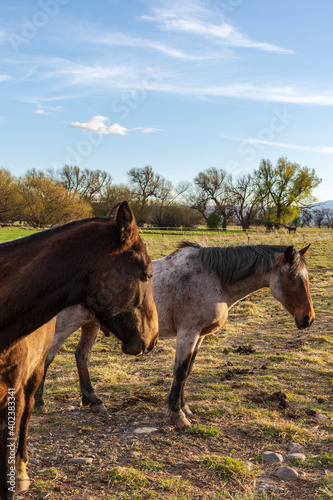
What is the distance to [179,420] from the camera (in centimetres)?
424

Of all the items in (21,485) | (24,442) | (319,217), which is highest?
(319,217)

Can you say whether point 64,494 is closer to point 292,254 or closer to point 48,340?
point 48,340

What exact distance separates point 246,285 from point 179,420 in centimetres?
193

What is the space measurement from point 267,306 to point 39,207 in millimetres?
25202

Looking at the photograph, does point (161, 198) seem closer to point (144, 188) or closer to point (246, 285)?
point (144, 188)

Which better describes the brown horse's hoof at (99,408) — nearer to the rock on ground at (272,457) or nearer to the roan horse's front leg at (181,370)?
the roan horse's front leg at (181,370)

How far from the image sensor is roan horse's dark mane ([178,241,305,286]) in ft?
15.9

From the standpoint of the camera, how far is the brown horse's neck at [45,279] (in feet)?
6.86

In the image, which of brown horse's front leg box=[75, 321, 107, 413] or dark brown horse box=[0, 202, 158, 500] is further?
brown horse's front leg box=[75, 321, 107, 413]

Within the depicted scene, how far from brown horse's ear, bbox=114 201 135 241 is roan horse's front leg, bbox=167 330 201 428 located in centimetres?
282

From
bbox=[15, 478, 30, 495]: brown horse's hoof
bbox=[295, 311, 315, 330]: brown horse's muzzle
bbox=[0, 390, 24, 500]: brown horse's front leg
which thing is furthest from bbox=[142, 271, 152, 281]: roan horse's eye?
bbox=[295, 311, 315, 330]: brown horse's muzzle

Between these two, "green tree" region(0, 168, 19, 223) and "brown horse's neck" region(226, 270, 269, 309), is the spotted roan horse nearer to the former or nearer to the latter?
"brown horse's neck" region(226, 270, 269, 309)

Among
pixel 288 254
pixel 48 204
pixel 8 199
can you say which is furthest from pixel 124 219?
pixel 8 199

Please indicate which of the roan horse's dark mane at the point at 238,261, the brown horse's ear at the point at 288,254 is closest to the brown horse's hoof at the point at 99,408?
the roan horse's dark mane at the point at 238,261
